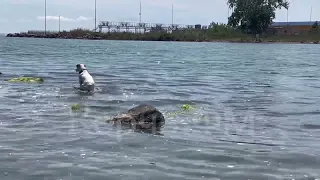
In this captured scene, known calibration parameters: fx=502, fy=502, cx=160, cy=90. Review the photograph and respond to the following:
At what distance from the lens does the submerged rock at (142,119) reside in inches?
581

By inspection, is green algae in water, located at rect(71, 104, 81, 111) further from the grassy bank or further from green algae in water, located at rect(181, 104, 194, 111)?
the grassy bank

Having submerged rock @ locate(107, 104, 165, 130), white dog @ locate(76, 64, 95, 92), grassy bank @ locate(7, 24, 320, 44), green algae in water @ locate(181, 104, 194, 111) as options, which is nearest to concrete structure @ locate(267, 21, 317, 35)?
grassy bank @ locate(7, 24, 320, 44)

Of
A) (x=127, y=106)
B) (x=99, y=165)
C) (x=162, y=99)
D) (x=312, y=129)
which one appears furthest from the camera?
(x=162, y=99)

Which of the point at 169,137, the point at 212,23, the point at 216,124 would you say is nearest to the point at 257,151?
the point at 169,137

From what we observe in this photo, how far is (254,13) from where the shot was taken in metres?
152

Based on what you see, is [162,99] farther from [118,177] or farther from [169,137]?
[118,177]

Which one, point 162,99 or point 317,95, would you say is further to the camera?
point 317,95

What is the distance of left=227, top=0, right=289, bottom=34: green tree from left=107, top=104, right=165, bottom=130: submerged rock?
142 meters

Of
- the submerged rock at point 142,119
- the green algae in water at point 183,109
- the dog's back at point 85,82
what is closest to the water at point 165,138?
the green algae in water at point 183,109

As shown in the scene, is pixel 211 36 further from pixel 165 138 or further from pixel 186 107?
pixel 165 138

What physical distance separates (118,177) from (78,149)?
91.0 inches

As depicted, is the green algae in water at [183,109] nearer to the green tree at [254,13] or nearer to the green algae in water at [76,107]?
the green algae in water at [76,107]

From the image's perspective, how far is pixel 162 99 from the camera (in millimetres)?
21781

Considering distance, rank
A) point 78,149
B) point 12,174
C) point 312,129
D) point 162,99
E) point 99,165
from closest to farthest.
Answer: point 12,174, point 99,165, point 78,149, point 312,129, point 162,99
